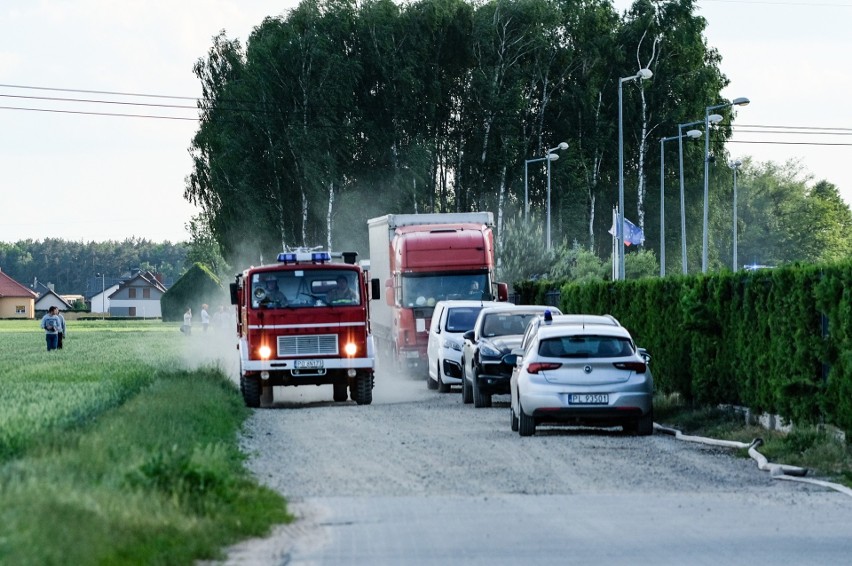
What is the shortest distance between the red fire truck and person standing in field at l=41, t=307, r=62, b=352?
89.3ft

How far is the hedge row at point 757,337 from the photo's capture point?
17.7 metres

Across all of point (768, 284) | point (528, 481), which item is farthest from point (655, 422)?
point (528, 481)

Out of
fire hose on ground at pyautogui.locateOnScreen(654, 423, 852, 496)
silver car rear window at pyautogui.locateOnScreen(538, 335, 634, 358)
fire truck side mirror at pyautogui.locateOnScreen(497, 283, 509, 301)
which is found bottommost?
fire hose on ground at pyautogui.locateOnScreen(654, 423, 852, 496)

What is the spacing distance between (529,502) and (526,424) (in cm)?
738

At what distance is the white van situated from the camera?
105 feet

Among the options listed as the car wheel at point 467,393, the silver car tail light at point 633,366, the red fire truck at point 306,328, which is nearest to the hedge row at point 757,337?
the silver car tail light at point 633,366

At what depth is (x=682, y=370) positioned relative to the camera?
24.7 m

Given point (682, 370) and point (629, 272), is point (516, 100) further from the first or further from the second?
point (682, 370)

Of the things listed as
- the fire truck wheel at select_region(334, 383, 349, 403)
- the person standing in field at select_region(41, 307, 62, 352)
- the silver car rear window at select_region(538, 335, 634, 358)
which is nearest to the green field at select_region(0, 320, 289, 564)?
the silver car rear window at select_region(538, 335, 634, 358)

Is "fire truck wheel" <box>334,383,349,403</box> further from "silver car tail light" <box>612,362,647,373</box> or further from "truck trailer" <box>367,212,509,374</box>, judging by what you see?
"silver car tail light" <box>612,362,647,373</box>

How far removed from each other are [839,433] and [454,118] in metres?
60.6

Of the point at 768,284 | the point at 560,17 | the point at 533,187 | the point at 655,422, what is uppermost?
the point at 560,17

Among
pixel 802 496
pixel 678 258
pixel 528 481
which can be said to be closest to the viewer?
pixel 802 496

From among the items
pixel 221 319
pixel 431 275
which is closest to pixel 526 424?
pixel 431 275
